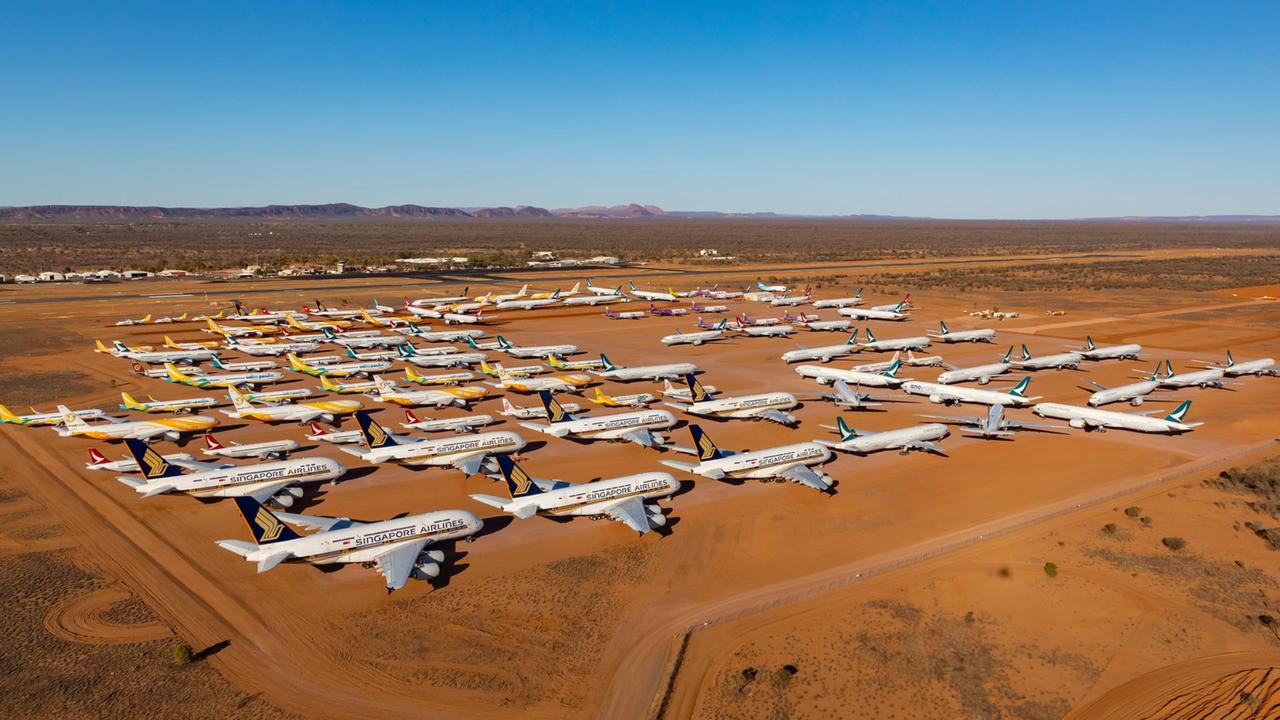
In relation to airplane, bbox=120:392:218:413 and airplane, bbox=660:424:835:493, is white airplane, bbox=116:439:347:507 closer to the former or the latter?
airplane, bbox=120:392:218:413

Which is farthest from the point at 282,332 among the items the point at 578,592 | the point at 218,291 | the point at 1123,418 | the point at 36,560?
the point at 1123,418

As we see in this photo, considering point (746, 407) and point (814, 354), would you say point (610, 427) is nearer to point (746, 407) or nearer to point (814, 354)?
point (746, 407)

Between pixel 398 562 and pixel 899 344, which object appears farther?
pixel 899 344

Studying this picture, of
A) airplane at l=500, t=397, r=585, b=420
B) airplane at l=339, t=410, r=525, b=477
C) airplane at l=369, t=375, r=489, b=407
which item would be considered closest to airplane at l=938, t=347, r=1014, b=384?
airplane at l=500, t=397, r=585, b=420

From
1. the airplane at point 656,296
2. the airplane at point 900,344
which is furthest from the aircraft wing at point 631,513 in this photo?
the airplane at point 656,296

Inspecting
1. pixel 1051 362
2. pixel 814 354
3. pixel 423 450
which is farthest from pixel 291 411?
pixel 1051 362

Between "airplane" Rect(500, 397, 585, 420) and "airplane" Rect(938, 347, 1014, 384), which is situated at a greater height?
"airplane" Rect(938, 347, 1014, 384)

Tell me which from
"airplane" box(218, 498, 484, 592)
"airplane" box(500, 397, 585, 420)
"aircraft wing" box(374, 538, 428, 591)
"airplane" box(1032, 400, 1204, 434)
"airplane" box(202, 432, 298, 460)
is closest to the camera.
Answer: "aircraft wing" box(374, 538, 428, 591)
